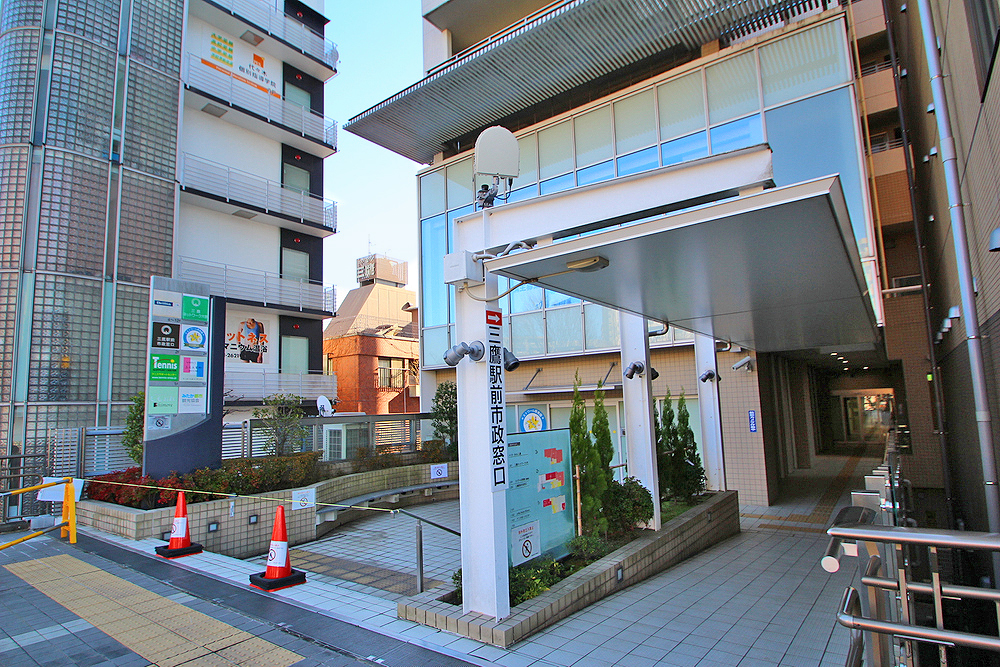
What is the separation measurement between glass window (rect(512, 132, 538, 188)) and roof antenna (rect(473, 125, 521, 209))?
1133 centimetres

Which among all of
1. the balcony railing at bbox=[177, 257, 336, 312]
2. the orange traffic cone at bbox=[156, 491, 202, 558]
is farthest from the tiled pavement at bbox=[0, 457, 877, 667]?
the balcony railing at bbox=[177, 257, 336, 312]

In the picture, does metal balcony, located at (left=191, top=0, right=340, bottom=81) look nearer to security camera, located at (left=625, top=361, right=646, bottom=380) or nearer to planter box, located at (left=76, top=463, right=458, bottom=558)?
planter box, located at (left=76, top=463, right=458, bottom=558)

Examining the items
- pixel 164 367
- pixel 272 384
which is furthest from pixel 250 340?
pixel 164 367

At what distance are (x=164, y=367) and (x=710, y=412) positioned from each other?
10.7 metres

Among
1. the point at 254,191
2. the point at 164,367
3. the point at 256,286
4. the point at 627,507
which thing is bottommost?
the point at 627,507

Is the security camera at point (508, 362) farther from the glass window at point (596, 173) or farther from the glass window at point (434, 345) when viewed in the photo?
the glass window at point (434, 345)

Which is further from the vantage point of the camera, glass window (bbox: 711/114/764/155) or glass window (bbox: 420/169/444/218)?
glass window (bbox: 420/169/444/218)

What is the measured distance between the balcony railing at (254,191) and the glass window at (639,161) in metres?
13.3

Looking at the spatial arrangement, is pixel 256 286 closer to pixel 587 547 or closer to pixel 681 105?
pixel 681 105

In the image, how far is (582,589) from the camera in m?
5.80

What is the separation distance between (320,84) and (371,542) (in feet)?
Result: 67.2

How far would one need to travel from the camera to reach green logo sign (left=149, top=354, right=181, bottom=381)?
10188 millimetres

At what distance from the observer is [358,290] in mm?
41000

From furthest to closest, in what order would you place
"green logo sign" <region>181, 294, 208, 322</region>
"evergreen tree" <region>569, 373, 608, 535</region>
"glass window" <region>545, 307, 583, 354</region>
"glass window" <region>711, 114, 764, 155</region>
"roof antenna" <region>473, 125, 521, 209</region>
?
"glass window" <region>545, 307, 583, 354</region>
"glass window" <region>711, 114, 764, 155</region>
"green logo sign" <region>181, 294, 208, 322</region>
"evergreen tree" <region>569, 373, 608, 535</region>
"roof antenna" <region>473, 125, 521, 209</region>
